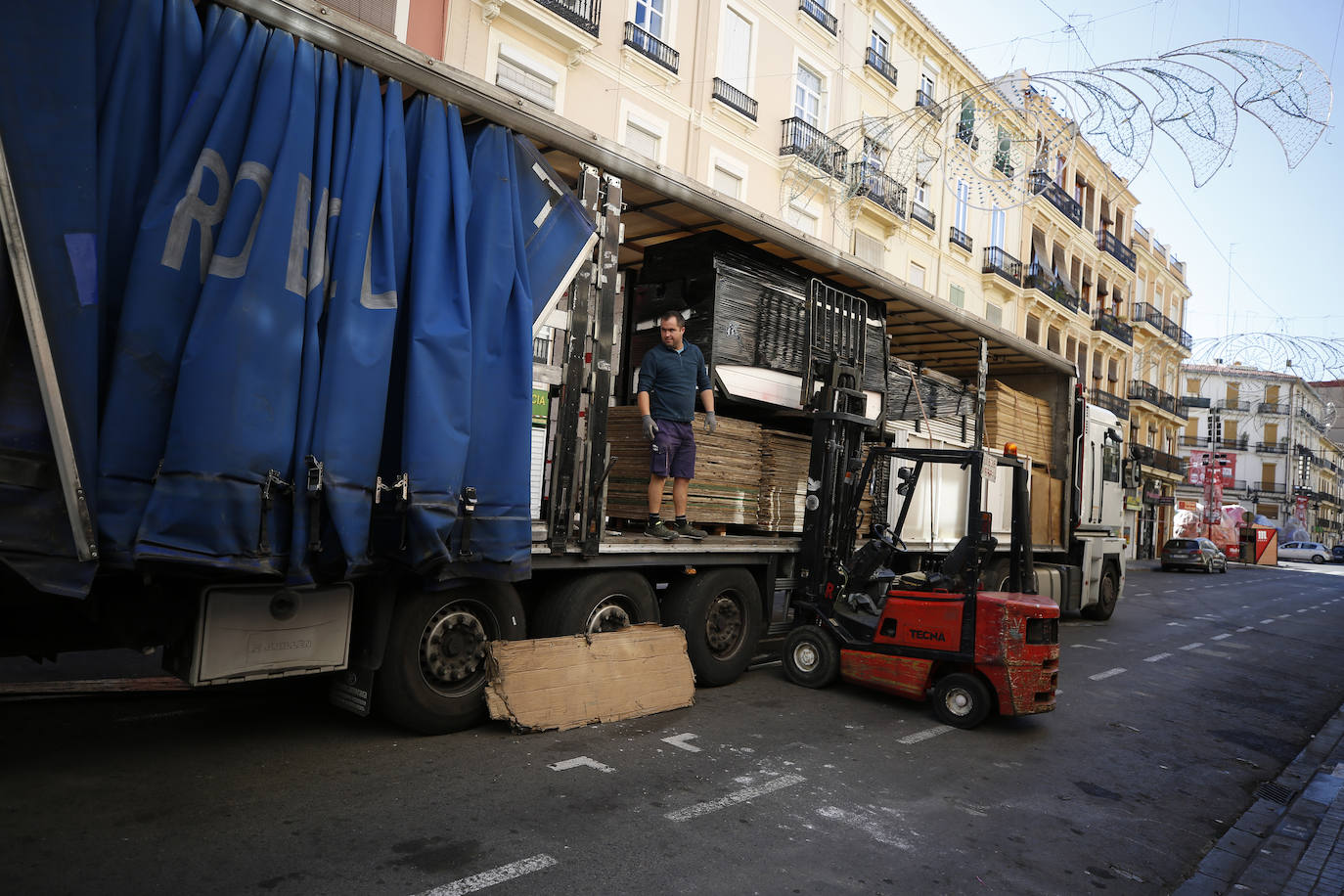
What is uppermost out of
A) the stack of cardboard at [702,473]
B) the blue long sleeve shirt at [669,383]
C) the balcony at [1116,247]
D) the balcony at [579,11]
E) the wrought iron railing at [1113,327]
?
the balcony at [1116,247]

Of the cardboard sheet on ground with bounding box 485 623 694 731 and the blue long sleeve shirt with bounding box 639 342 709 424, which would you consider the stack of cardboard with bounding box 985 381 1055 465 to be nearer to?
the blue long sleeve shirt with bounding box 639 342 709 424

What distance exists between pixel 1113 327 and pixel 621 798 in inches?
1685

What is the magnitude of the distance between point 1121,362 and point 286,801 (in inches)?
1862

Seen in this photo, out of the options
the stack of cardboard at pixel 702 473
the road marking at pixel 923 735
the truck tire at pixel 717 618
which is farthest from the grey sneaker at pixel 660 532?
the road marking at pixel 923 735

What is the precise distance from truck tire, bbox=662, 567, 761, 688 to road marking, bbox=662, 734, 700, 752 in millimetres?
1177

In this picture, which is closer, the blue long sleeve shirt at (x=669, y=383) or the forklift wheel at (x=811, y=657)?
the blue long sleeve shirt at (x=669, y=383)

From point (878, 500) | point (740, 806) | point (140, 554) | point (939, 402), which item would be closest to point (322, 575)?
point (140, 554)

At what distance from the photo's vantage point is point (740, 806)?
457 cm

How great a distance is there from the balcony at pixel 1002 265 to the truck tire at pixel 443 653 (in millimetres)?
27822

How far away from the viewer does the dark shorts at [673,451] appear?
6773mm

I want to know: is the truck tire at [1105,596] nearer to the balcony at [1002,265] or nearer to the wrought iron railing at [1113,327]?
the balcony at [1002,265]

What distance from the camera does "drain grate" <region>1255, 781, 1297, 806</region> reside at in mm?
5754

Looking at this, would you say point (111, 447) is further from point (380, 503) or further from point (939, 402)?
point (939, 402)

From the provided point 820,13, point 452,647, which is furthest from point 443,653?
point 820,13
